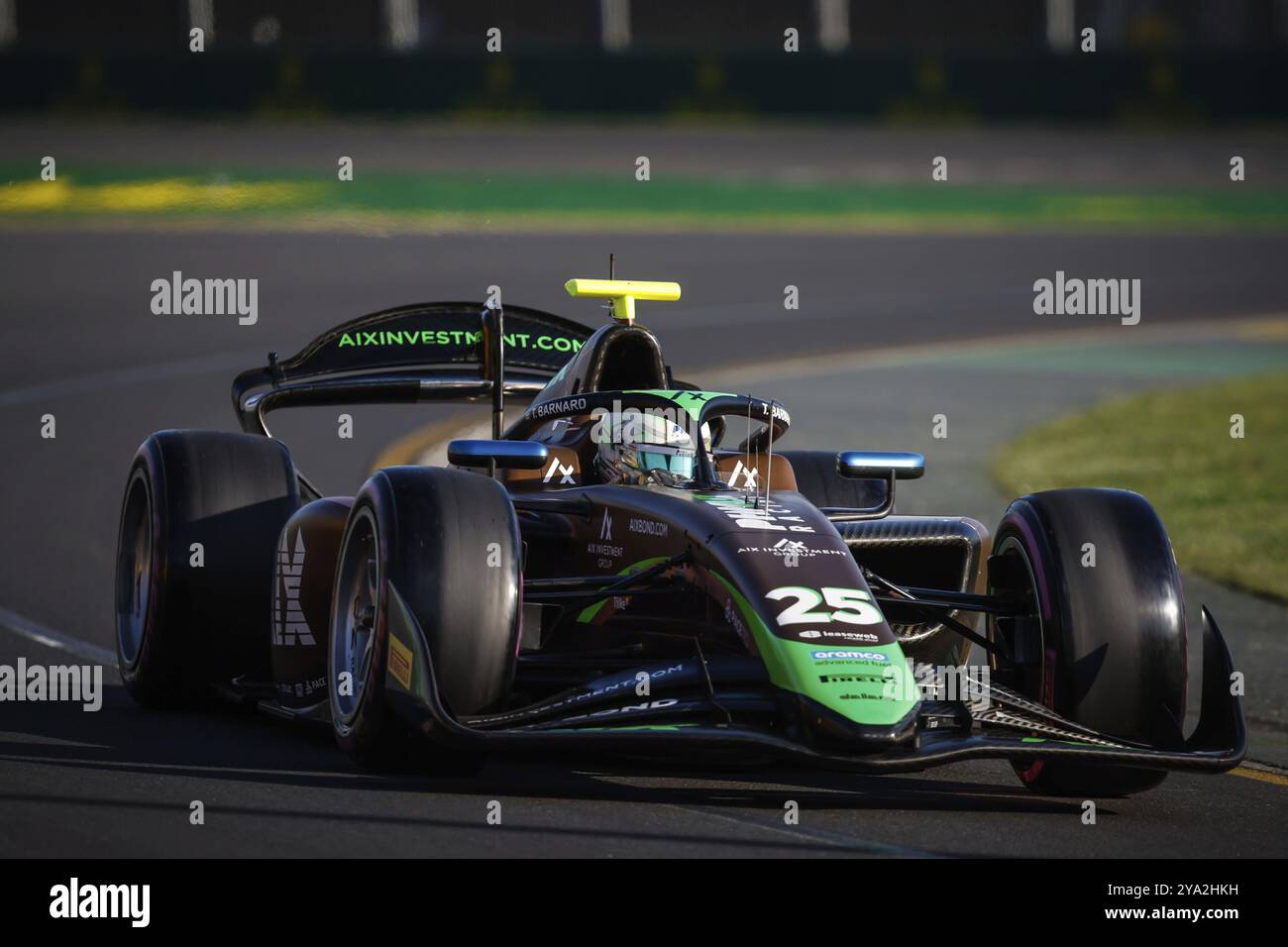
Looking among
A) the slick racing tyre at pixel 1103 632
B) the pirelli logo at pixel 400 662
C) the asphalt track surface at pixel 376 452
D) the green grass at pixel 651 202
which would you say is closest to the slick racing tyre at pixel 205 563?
the asphalt track surface at pixel 376 452

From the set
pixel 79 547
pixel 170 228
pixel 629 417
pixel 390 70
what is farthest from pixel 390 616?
pixel 390 70

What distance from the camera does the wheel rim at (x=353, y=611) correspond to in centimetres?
792

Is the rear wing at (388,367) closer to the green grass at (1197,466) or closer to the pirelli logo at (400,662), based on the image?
the pirelli logo at (400,662)

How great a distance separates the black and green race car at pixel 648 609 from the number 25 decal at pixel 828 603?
0.01 m

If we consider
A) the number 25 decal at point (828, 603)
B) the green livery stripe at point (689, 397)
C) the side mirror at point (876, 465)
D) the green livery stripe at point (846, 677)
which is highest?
the green livery stripe at point (689, 397)

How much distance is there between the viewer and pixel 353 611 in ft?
26.7

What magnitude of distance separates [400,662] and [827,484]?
3.23m

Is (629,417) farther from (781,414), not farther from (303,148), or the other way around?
(303,148)

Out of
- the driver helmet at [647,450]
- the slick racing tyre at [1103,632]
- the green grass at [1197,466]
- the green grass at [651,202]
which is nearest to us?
the slick racing tyre at [1103,632]

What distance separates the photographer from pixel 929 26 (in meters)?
47.8

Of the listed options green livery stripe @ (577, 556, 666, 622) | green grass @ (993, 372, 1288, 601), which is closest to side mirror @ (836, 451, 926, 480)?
green livery stripe @ (577, 556, 666, 622)

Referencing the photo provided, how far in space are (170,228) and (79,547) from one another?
17.8 metres

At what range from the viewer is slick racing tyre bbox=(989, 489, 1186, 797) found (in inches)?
307

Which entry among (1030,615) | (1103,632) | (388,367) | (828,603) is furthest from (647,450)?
(388,367)
